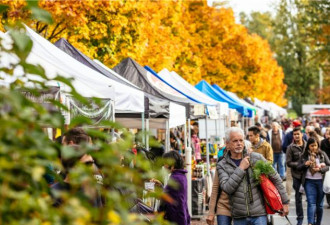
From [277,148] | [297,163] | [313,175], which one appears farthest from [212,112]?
[277,148]

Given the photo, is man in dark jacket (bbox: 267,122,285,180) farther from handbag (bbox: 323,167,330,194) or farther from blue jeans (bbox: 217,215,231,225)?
blue jeans (bbox: 217,215,231,225)

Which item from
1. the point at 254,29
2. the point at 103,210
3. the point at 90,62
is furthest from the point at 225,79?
the point at 254,29

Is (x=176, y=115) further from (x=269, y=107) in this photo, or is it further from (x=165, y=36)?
(x=269, y=107)

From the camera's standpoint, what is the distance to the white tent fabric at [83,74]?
9.17 m

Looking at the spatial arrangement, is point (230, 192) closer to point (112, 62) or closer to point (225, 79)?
point (112, 62)

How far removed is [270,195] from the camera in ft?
25.1

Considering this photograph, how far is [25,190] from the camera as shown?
2.35 meters

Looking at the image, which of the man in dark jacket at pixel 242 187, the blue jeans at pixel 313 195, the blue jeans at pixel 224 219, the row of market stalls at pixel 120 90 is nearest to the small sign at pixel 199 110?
the row of market stalls at pixel 120 90

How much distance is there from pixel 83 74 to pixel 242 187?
2744mm

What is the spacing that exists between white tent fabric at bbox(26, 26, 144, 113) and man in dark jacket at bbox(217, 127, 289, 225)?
216 centimetres

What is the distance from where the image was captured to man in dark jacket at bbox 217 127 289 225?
762 cm

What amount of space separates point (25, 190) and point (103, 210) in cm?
23

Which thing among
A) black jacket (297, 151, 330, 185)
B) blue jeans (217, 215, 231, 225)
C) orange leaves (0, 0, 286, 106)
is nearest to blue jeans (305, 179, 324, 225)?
black jacket (297, 151, 330, 185)

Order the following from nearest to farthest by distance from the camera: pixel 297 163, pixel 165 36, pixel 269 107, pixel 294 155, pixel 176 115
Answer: pixel 297 163, pixel 176 115, pixel 294 155, pixel 165 36, pixel 269 107
